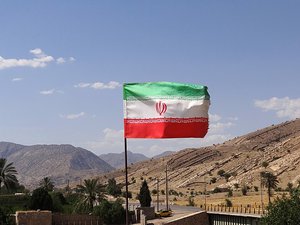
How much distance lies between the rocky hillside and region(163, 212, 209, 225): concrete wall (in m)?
43.0

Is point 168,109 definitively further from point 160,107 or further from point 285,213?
→ point 285,213

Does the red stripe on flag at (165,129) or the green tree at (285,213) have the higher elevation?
the red stripe on flag at (165,129)

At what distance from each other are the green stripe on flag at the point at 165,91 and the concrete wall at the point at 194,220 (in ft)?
141

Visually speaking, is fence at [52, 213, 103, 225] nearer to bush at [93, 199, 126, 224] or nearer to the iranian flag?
bush at [93, 199, 126, 224]

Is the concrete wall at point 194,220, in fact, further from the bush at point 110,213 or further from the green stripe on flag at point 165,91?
the green stripe on flag at point 165,91

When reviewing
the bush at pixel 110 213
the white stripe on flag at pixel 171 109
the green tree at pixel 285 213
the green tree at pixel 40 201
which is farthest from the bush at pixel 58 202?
the white stripe on flag at pixel 171 109

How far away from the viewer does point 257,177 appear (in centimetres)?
11212

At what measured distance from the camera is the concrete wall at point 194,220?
6044cm

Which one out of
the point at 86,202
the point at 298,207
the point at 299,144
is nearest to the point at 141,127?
the point at 298,207

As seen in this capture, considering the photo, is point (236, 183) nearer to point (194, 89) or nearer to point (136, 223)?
point (136, 223)

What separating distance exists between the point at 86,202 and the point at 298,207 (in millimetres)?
34554

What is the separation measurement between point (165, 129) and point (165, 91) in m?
1.31

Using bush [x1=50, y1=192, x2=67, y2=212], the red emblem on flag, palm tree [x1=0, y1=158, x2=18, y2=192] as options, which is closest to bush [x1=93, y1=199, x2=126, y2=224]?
bush [x1=50, y1=192, x2=67, y2=212]

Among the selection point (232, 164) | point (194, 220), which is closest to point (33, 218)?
point (194, 220)
